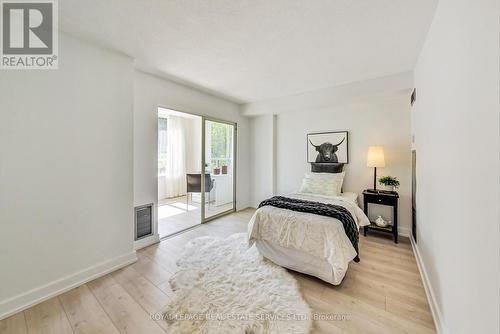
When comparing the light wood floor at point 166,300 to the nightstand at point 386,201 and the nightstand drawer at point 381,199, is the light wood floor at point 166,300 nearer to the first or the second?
the nightstand at point 386,201

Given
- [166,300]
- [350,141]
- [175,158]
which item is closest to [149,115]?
[166,300]

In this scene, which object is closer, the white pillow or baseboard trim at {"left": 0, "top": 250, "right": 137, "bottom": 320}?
baseboard trim at {"left": 0, "top": 250, "right": 137, "bottom": 320}

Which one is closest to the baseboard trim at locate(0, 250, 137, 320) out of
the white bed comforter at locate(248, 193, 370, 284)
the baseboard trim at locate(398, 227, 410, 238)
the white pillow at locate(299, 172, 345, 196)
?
the white bed comforter at locate(248, 193, 370, 284)

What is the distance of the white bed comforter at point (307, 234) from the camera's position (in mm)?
1960

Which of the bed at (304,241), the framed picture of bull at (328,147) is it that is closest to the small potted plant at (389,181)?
the framed picture of bull at (328,147)

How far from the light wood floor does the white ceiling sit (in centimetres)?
259

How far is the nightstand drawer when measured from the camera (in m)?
3.00

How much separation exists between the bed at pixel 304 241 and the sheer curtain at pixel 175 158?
14.4ft

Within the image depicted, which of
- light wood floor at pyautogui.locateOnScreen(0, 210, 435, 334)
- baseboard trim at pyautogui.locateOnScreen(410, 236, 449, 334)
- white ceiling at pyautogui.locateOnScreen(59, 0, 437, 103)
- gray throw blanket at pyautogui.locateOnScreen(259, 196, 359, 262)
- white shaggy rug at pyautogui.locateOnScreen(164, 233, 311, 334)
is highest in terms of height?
white ceiling at pyautogui.locateOnScreen(59, 0, 437, 103)

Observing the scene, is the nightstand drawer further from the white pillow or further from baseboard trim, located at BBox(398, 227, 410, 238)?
baseboard trim, located at BBox(398, 227, 410, 238)

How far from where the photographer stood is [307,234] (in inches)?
84.5

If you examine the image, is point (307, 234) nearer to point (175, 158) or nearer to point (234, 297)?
point (234, 297)

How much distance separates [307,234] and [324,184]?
1549 mm

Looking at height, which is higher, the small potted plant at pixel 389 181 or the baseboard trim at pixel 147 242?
the small potted plant at pixel 389 181
